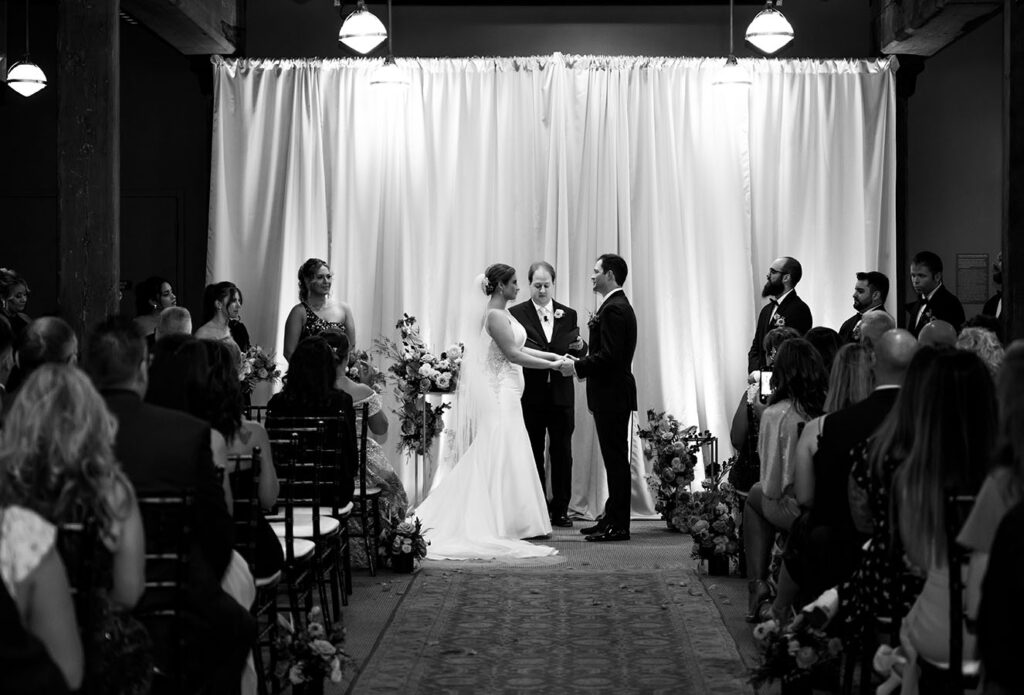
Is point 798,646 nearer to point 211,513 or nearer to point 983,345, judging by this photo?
point 211,513

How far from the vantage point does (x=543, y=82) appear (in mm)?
10562

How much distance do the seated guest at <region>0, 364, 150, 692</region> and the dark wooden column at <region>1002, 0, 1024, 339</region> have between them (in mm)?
5904

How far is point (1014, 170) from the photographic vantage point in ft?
25.7

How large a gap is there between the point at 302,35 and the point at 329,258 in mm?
1952

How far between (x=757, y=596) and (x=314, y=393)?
88.0 inches

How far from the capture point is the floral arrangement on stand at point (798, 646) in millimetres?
4312

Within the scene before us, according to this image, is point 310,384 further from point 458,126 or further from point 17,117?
point 17,117

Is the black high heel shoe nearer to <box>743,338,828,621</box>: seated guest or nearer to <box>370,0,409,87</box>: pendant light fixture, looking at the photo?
<box>743,338,828,621</box>: seated guest

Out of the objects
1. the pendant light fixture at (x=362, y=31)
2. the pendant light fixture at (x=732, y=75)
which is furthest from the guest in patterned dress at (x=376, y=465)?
the pendant light fixture at (x=732, y=75)

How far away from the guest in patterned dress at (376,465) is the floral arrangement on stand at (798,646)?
3.29 meters

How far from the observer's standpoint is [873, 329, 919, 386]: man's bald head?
462cm

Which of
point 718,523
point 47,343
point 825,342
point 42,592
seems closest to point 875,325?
point 825,342

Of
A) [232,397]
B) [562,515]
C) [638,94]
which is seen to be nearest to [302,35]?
[638,94]

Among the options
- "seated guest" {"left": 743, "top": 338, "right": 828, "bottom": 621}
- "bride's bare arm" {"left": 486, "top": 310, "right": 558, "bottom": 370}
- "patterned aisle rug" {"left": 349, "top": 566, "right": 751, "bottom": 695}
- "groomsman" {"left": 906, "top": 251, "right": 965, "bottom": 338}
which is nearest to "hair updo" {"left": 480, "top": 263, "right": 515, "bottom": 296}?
"bride's bare arm" {"left": 486, "top": 310, "right": 558, "bottom": 370}
